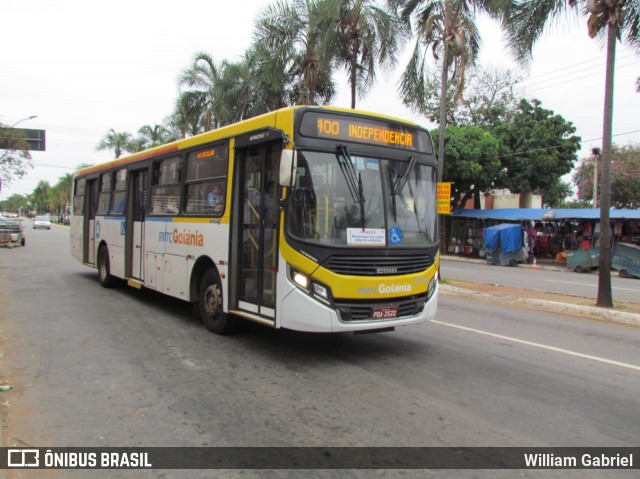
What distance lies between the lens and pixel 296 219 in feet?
18.8

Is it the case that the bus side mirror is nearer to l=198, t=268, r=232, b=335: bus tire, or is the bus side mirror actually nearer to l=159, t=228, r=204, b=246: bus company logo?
l=198, t=268, r=232, b=335: bus tire

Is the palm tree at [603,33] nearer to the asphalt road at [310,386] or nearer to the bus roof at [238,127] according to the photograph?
the asphalt road at [310,386]

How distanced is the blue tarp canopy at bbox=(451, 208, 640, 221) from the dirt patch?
34.2ft

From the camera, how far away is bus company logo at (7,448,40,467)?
11.9 feet

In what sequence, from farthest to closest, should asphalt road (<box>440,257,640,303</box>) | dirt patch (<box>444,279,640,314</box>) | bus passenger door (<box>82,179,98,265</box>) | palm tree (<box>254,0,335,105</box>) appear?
palm tree (<box>254,0,335,105</box>) → asphalt road (<box>440,257,640,303</box>) → bus passenger door (<box>82,179,98,265</box>) → dirt patch (<box>444,279,640,314</box>)

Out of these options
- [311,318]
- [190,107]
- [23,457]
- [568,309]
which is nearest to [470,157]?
[190,107]

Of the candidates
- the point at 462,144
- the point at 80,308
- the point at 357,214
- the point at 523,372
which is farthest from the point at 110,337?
the point at 462,144

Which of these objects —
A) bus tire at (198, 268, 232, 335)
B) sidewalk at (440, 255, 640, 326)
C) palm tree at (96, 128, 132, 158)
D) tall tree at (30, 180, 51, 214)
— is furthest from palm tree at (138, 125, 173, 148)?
tall tree at (30, 180, 51, 214)

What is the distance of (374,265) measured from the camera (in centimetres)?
585

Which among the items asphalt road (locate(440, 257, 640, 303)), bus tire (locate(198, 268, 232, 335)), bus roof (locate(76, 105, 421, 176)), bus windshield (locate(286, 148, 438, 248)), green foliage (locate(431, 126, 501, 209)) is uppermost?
green foliage (locate(431, 126, 501, 209))

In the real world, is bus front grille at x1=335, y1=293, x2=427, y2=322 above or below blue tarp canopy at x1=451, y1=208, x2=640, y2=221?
below

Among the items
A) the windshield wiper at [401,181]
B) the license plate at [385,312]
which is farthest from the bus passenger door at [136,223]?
the license plate at [385,312]

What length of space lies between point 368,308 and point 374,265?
0.53 m

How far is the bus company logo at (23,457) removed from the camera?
3641 mm
